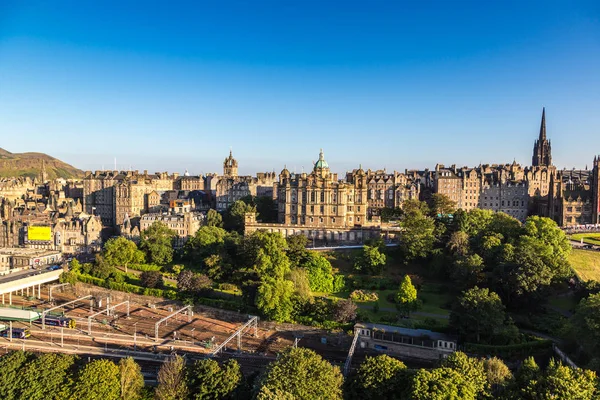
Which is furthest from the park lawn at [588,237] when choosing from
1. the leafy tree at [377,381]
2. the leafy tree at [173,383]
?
the leafy tree at [173,383]

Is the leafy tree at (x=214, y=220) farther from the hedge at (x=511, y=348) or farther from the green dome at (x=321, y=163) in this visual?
the hedge at (x=511, y=348)

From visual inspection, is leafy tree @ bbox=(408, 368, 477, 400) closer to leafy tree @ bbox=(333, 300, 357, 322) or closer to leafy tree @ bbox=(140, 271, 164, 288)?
leafy tree @ bbox=(333, 300, 357, 322)

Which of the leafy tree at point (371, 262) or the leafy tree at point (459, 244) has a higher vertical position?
the leafy tree at point (459, 244)

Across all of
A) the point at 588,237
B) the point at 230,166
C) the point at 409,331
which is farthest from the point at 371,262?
the point at 230,166

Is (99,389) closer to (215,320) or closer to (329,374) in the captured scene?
(329,374)

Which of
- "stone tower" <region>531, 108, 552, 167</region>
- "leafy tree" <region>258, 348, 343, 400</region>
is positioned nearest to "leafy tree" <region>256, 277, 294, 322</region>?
"leafy tree" <region>258, 348, 343, 400</region>

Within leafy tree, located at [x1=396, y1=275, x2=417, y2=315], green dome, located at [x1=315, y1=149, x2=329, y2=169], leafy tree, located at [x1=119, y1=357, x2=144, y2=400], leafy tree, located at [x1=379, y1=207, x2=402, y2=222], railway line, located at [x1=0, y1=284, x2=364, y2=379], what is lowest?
railway line, located at [x1=0, y1=284, x2=364, y2=379]
